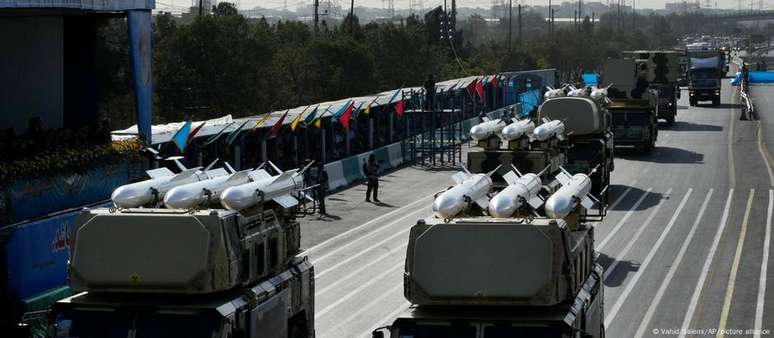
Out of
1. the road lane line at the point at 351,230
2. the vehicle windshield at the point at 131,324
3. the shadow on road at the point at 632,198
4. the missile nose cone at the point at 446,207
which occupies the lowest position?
the road lane line at the point at 351,230

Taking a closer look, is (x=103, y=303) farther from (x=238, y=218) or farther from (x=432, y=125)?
(x=432, y=125)

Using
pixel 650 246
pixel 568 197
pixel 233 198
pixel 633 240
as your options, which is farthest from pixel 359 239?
pixel 233 198

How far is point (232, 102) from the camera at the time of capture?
73500 millimetres

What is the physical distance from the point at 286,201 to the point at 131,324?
4.24 m

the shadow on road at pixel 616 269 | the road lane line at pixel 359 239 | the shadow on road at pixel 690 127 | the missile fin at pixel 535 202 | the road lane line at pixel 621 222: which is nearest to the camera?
the missile fin at pixel 535 202

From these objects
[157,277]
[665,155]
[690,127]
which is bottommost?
[665,155]

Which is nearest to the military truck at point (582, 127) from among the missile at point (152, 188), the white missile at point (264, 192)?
the white missile at point (264, 192)

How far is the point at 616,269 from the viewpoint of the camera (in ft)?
102

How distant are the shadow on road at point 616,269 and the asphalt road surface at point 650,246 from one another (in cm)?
3

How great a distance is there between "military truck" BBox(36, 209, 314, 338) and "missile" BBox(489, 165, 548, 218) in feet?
11.4

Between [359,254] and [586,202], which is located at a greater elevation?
[586,202]

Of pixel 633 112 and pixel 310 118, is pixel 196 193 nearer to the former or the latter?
pixel 310 118

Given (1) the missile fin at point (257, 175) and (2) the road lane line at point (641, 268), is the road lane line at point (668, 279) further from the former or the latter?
(1) the missile fin at point (257, 175)

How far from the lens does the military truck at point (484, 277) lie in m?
16.2
